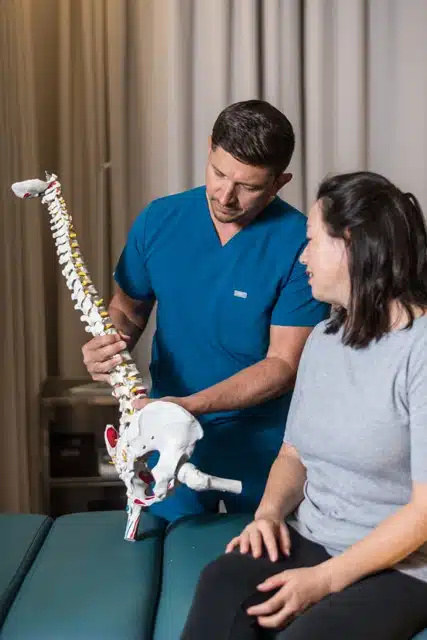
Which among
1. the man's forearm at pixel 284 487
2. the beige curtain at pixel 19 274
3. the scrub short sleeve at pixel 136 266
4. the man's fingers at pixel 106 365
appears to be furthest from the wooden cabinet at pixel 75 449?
the man's forearm at pixel 284 487

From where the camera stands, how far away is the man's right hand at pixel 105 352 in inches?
59.2

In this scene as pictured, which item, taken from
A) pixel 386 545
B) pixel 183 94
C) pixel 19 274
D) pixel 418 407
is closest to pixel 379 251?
pixel 418 407

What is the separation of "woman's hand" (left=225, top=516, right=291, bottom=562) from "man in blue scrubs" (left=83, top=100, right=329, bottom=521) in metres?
0.37

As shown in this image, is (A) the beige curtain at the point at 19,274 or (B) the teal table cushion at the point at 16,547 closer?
(B) the teal table cushion at the point at 16,547

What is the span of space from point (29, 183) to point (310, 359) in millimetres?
672

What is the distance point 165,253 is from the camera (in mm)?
1835

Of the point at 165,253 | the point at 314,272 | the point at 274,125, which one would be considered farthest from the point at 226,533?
the point at 274,125

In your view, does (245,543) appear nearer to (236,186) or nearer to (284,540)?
(284,540)

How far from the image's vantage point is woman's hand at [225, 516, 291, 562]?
127cm

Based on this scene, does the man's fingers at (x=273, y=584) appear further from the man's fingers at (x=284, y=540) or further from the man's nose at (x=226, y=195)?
the man's nose at (x=226, y=195)

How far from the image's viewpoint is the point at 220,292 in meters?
1.79

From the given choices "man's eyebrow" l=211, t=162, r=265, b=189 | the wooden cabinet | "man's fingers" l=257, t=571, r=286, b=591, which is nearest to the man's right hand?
"man's eyebrow" l=211, t=162, r=265, b=189

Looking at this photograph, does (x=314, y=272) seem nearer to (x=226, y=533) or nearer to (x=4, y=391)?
(x=226, y=533)

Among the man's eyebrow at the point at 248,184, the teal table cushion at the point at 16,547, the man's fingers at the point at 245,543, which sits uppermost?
the man's eyebrow at the point at 248,184
